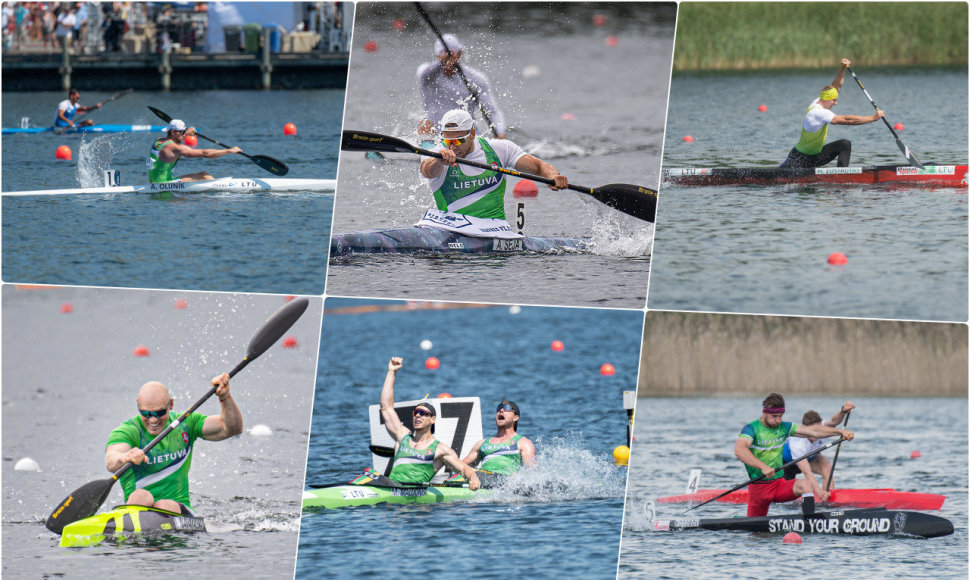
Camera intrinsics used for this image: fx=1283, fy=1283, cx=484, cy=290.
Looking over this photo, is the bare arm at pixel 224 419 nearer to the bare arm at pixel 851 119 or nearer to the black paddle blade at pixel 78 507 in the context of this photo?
the black paddle blade at pixel 78 507

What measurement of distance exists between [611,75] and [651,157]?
10.0 ft

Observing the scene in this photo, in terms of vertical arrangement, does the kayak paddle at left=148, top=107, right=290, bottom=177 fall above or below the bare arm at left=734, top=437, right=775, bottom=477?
above

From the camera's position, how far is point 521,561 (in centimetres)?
796

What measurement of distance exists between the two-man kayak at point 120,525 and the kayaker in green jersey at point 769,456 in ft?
13.0

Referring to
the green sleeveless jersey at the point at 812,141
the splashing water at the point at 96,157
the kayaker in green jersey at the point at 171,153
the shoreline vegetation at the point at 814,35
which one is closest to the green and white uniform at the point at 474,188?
the kayaker in green jersey at the point at 171,153

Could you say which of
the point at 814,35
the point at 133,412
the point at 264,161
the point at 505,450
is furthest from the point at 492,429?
the point at 814,35

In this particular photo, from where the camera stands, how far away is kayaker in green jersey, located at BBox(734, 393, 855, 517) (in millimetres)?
9141

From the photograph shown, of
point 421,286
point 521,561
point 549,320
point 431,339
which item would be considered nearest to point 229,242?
point 421,286

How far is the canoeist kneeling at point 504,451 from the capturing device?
9109 millimetres

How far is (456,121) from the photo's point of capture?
31.8 feet

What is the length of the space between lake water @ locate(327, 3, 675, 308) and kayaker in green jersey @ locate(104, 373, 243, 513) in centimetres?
170

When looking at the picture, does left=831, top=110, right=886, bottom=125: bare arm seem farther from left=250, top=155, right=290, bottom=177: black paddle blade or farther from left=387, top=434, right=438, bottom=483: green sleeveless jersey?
left=250, top=155, right=290, bottom=177: black paddle blade

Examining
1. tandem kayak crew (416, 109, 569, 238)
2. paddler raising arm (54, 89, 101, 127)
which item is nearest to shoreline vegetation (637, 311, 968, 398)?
tandem kayak crew (416, 109, 569, 238)

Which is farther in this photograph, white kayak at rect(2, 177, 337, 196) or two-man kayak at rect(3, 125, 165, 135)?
two-man kayak at rect(3, 125, 165, 135)
